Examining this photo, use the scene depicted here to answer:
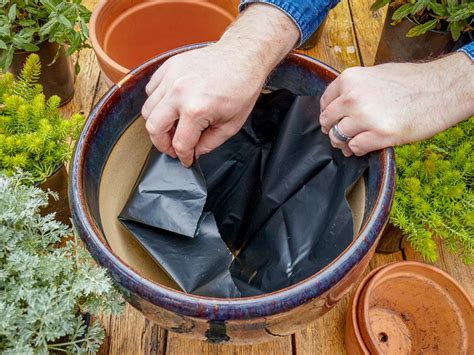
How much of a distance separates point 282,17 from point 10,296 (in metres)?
0.44

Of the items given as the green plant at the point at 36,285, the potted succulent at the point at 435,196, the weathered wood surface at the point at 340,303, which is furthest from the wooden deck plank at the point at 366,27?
the green plant at the point at 36,285

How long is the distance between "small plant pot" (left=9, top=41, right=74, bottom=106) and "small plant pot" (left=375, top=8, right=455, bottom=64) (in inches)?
25.2

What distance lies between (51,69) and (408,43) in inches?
27.5

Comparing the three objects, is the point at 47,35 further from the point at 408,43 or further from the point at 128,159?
the point at 408,43

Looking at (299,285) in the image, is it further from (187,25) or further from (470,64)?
(187,25)

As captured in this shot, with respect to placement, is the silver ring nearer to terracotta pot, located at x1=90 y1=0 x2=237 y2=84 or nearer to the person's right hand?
the person's right hand

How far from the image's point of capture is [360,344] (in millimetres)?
657

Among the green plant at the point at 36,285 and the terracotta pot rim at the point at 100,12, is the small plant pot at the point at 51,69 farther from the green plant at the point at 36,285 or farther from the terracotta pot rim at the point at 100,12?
the green plant at the point at 36,285

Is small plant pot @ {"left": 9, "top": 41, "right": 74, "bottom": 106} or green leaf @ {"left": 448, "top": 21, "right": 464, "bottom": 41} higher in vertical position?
green leaf @ {"left": 448, "top": 21, "right": 464, "bottom": 41}

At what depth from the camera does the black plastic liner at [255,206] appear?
0.52 metres

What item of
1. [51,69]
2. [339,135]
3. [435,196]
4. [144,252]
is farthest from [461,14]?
[51,69]

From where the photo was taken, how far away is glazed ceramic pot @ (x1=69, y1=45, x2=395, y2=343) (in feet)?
1.31

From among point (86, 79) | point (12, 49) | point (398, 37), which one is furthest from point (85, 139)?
point (398, 37)

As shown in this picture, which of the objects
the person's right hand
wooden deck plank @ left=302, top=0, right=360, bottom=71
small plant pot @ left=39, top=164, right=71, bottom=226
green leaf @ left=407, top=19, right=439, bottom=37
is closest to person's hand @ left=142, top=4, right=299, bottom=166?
the person's right hand
